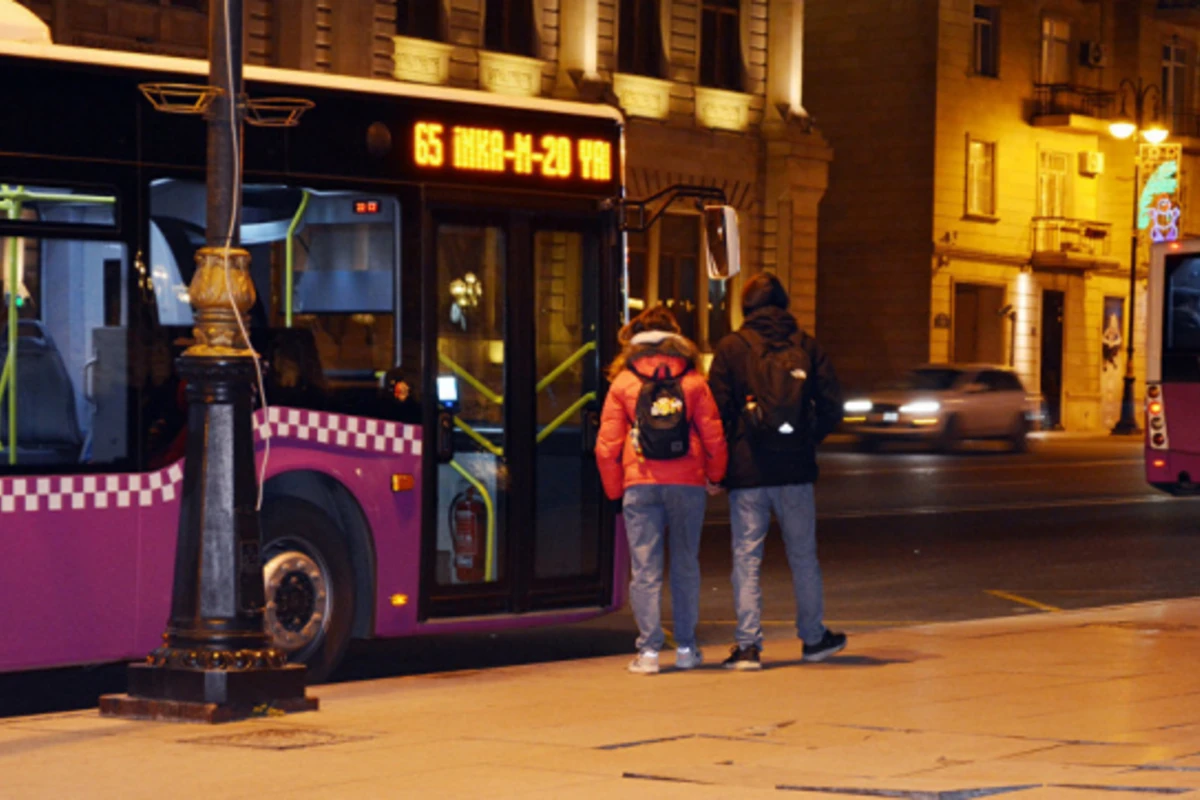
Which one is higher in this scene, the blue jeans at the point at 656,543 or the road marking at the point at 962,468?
the blue jeans at the point at 656,543

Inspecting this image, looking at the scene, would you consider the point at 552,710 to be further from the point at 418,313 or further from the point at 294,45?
the point at 294,45

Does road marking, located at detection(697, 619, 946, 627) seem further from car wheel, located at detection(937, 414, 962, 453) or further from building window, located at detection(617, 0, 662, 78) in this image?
building window, located at detection(617, 0, 662, 78)

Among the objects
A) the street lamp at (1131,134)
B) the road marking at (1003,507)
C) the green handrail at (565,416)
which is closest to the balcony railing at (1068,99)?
the street lamp at (1131,134)

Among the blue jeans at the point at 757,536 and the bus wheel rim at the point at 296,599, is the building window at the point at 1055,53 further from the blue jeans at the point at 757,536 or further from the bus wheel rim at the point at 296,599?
the bus wheel rim at the point at 296,599

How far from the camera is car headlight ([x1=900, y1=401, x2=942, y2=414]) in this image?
39.3 metres

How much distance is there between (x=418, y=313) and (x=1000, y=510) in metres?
13.8

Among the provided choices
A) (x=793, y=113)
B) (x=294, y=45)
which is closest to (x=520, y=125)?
(x=294, y=45)

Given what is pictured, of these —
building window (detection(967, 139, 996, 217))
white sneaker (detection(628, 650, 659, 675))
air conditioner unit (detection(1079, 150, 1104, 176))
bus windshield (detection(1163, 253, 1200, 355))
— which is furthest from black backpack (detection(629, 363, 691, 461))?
air conditioner unit (detection(1079, 150, 1104, 176))

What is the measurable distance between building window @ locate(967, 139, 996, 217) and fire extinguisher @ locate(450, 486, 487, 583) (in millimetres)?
43148

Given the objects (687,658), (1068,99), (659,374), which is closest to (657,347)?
(659,374)

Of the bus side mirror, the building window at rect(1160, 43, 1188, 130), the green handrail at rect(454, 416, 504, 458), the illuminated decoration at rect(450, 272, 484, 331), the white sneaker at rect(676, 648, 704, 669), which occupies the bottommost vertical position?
the white sneaker at rect(676, 648, 704, 669)

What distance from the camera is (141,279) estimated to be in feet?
31.6

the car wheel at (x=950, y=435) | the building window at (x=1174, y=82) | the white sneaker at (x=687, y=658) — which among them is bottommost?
the car wheel at (x=950, y=435)

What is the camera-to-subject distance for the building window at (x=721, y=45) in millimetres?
42125
